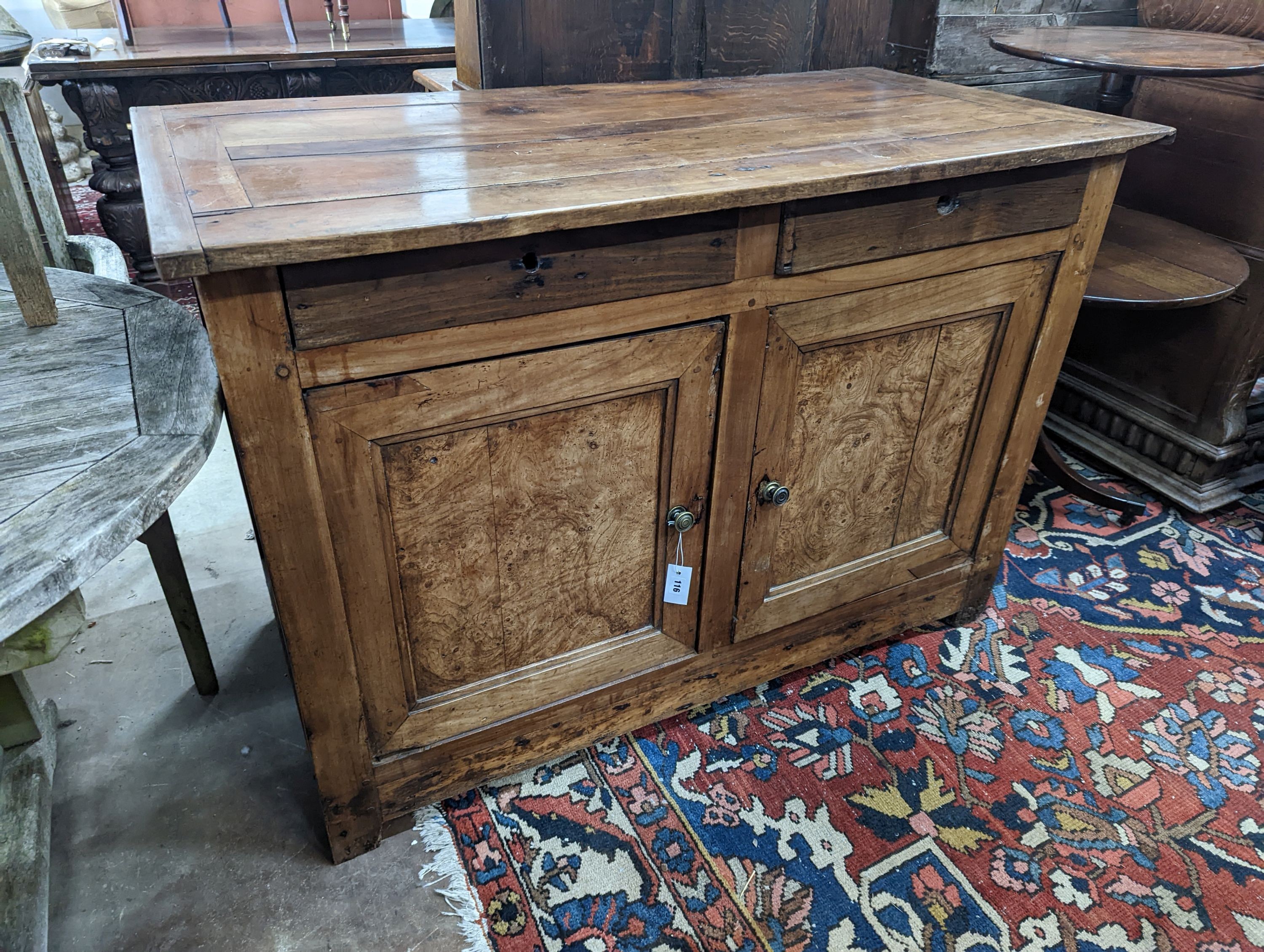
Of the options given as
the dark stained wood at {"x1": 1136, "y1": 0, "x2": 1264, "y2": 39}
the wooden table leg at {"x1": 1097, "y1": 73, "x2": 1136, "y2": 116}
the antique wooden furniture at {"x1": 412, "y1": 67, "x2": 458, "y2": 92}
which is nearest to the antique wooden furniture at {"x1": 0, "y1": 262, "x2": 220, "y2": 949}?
the antique wooden furniture at {"x1": 412, "y1": 67, "x2": 458, "y2": 92}

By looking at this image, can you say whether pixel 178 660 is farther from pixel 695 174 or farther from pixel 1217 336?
pixel 1217 336

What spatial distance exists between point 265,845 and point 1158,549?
6.93ft

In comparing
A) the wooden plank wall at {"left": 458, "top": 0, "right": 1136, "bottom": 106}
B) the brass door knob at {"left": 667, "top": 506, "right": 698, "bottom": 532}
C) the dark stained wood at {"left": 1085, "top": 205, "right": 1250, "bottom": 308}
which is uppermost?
the wooden plank wall at {"left": 458, "top": 0, "right": 1136, "bottom": 106}

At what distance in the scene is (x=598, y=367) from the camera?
1205mm

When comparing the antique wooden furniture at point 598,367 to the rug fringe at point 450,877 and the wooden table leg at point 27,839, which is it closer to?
the rug fringe at point 450,877

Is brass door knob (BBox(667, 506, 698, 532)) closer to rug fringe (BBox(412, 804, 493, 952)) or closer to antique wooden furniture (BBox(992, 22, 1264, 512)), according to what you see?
rug fringe (BBox(412, 804, 493, 952))

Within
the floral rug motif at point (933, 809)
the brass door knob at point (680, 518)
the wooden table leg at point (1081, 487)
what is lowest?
the floral rug motif at point (933, 809)

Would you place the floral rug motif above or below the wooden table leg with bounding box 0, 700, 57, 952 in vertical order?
below

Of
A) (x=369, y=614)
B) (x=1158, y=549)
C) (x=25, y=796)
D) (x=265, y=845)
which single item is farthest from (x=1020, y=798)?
(x=25, y=796)

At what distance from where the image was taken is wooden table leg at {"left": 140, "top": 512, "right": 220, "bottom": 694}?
5.05 ft

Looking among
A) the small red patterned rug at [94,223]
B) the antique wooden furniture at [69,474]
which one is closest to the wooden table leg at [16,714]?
the antique wooden furniture at [69,474]

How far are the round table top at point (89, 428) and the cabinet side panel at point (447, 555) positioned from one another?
10.3 inches

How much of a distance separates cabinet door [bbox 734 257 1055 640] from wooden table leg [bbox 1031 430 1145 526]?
2.09 ft

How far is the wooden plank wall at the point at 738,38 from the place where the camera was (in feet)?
5.64
